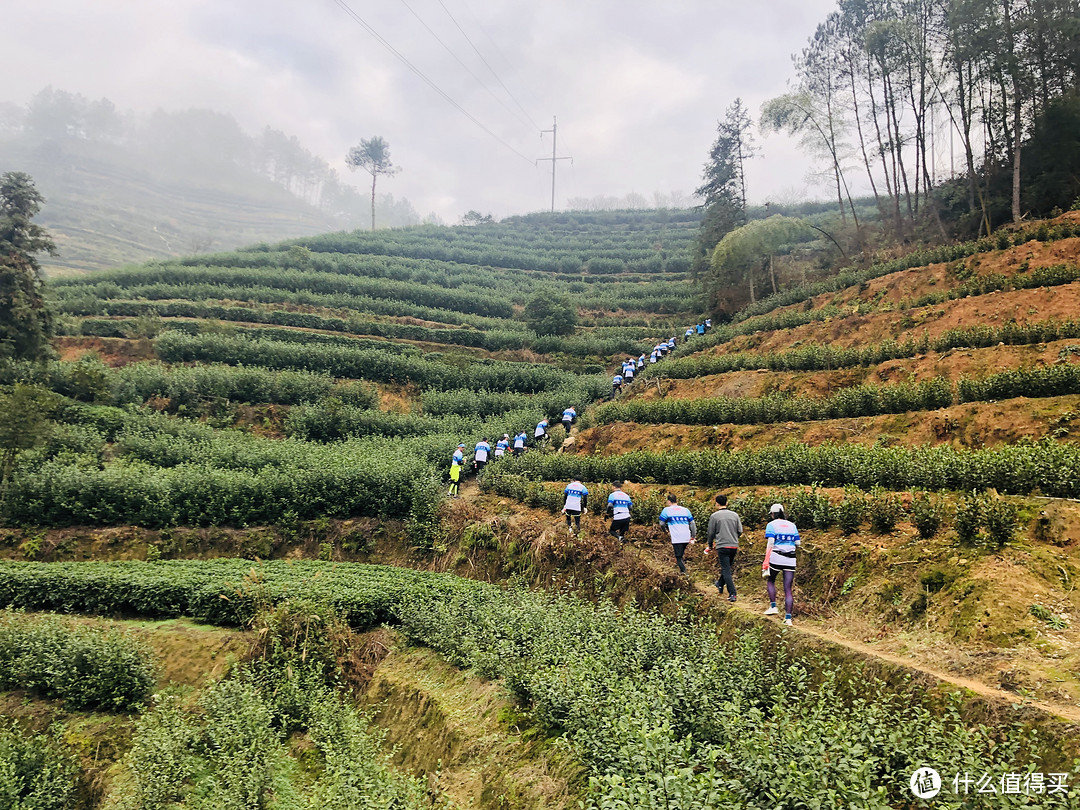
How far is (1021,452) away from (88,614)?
2128 cm

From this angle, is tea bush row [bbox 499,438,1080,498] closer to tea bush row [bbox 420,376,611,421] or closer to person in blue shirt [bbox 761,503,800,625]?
person in blue shirt [bbox 761,503,800,625]

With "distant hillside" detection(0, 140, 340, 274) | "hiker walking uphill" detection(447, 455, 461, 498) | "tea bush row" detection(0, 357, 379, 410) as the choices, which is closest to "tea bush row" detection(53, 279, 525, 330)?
"tea bush row" detection(0, 357, 379, 410)

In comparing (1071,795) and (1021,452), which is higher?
(1021,452)

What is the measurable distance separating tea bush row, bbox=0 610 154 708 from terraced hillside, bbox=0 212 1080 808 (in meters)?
0.06

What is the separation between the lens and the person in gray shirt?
10680mm

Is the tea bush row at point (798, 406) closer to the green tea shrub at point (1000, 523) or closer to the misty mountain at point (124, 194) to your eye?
the green tea shrub at point (1000, 523)

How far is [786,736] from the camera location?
562 centimetres

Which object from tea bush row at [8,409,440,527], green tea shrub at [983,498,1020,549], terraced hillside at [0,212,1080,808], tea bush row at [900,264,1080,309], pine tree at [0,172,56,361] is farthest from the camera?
pine tree at [0,172,56,361]

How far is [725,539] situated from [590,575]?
13.0ft

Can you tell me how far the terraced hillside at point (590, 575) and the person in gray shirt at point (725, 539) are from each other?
49 cm

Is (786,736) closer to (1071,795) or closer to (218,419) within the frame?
(1071,795)

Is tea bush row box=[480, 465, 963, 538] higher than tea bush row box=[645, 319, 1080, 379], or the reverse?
tea bush row box=[645, 319, 1080, 379]

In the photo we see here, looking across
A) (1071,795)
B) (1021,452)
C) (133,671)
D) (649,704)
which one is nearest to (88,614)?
(133,671)

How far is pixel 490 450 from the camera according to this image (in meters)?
24.8
